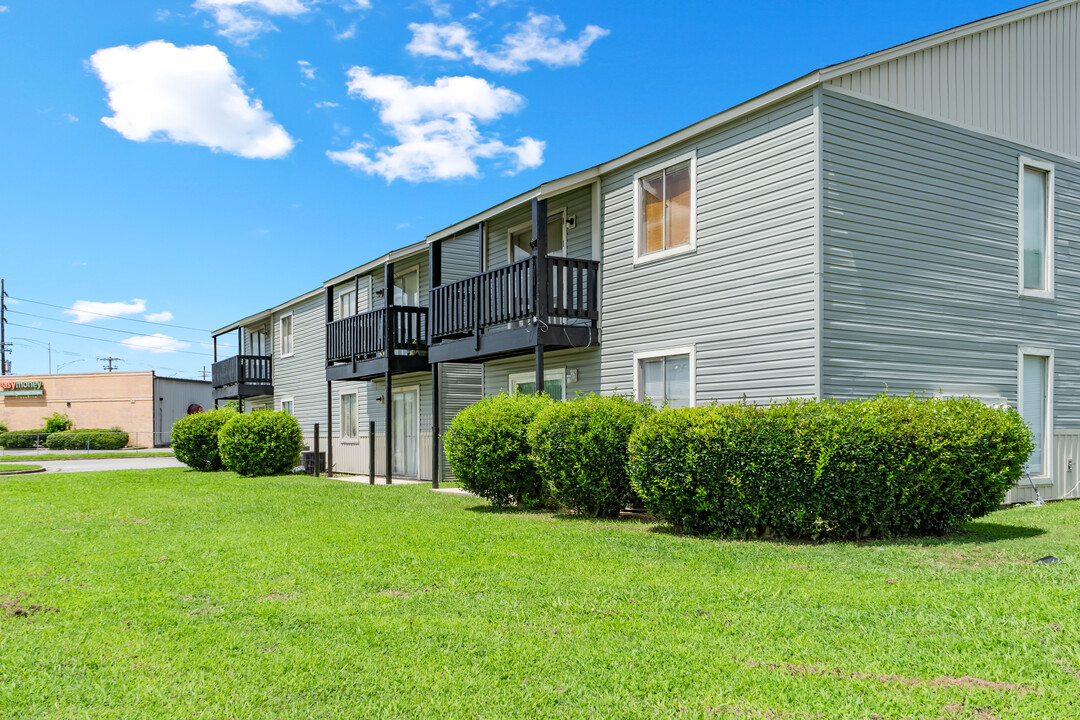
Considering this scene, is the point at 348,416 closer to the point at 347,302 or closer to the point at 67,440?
the point at 347,302

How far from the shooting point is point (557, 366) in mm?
15469

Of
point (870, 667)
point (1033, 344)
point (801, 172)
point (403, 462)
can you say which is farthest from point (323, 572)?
point (403, 462)

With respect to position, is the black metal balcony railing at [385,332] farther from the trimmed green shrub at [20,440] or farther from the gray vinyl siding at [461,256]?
the trimmed green shrub at [20,440]

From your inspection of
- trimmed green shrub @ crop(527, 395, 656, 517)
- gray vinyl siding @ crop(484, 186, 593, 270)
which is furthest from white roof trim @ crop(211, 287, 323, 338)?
trimmed green shrub @ crop(527, 395, 656, 517)

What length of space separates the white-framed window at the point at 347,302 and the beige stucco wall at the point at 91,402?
31.0 metres

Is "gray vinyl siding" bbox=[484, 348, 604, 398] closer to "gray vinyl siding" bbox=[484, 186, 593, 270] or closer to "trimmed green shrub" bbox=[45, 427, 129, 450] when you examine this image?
"gray vinyl siding" bbox=[484, 186, 593, 270]

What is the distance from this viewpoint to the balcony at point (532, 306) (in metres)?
13.7

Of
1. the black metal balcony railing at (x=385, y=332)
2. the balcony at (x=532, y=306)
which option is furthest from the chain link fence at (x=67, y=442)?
the balcony at (x=532, y=306)

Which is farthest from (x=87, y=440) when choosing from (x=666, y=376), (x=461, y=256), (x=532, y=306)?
(x=666, y=376)

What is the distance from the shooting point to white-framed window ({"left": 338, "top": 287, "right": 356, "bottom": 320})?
25359mm

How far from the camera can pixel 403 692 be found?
4281 mm

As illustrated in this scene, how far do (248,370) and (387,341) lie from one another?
14081mm

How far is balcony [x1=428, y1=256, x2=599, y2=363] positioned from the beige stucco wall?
1673 inches

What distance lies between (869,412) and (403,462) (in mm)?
15616
